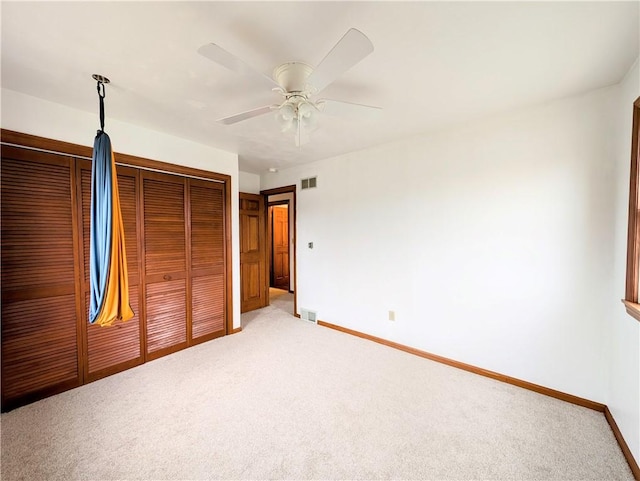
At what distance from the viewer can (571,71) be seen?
5.58 ft

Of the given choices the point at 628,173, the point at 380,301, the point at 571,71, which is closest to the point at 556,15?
the point at 571,71

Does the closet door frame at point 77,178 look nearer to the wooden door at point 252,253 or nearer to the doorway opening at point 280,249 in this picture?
the wooden door at point 252,253

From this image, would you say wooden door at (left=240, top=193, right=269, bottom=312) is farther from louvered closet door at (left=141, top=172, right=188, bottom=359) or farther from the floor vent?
louvered closet door at (left=141, top=172, right=188, bottom=359)

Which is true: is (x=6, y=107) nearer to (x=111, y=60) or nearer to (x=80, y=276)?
(x=111, y=60)

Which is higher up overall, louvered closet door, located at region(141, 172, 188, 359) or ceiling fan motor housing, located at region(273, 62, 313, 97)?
ceiling fan motor housing, located at region(273, 62, 313, 97)

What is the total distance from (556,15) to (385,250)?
2.25 m

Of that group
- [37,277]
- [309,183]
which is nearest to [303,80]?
[309,183]

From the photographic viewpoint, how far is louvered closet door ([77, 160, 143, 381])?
2.26 meters

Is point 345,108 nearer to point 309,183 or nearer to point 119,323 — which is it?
point 309,183

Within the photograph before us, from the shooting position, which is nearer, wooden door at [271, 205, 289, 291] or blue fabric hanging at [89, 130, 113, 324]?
blue fabric hanging at [89, 130, 113, 324]

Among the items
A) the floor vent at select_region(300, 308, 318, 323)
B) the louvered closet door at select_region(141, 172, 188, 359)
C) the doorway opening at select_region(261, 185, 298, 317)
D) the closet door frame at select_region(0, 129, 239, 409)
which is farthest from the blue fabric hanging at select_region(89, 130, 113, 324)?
the doorway opening at select_region(261, 185, 298, 317)

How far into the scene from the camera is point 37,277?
2045 mm

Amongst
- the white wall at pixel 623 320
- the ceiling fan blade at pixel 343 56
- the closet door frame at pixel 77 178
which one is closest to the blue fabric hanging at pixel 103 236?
the closet door frame at pixel 77 178

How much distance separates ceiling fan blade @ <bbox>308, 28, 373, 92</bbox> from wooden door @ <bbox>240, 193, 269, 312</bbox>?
10.3 feet
